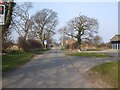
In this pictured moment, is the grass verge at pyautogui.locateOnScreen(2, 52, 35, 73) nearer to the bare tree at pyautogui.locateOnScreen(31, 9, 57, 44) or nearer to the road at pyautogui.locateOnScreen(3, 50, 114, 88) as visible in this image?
the road at pyautogui.locateOnScreen(3, 50, 114, 88)

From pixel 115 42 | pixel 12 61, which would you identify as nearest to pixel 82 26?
pixel 115 42

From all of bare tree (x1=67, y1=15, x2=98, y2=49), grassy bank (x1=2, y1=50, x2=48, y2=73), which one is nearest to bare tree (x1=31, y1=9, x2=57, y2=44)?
bare tree (x1=67, y1=15, x2=98, y2=49)

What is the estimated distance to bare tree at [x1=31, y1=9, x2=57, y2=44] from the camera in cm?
7644

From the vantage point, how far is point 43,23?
77000 millimetres

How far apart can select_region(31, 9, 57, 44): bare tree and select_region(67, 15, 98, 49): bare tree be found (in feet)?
21.5

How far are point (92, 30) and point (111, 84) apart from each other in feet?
228

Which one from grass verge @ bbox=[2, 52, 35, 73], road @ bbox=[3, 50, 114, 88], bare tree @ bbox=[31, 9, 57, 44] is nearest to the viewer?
road @ bbox=[3, 50, 114, 88]

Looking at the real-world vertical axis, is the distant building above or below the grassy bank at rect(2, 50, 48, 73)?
above

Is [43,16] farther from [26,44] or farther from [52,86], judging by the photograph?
[52,86]

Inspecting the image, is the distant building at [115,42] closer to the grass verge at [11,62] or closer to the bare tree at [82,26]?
the bare tree at [82,26]

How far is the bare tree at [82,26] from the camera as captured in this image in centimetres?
8075

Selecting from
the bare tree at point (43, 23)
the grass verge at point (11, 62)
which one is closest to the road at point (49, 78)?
the grass verge at point (11, 62)

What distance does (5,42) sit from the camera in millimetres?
38906

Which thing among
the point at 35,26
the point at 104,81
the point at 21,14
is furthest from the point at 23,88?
the point at 35,26
